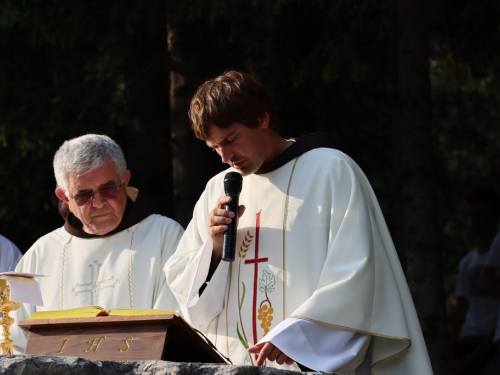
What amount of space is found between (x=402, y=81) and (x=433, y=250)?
3.42 ft

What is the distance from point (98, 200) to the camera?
518 cm

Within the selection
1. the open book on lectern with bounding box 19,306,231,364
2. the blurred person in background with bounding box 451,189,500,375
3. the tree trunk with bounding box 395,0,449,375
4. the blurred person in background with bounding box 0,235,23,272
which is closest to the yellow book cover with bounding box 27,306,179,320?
the open book on lectern with bounding box 19,306,231,364

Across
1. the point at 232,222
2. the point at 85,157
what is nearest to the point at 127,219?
the point at 85,157

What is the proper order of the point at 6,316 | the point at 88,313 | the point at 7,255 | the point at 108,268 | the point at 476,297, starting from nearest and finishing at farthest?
1. the point at 88,313
2. the point at 6,316
3. the point at 108,268
4. the point at 7,255
5. the point at 476,297

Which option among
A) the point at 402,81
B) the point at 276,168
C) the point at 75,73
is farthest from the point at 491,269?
the point at 75,73

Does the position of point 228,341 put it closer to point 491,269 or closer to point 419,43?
point 419,43

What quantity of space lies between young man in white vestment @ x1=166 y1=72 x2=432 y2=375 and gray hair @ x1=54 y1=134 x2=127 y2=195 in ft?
2.58

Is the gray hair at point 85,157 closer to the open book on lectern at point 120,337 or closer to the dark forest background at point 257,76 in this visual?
the dark forest background at point 257,76

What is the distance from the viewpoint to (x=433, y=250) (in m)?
5.92

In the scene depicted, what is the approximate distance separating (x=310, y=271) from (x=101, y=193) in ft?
4.56

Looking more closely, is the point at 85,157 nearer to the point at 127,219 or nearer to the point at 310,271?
the point at 127,219

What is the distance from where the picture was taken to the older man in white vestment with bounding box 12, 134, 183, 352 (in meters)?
5.16

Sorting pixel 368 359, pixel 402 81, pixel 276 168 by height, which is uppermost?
pixel 402 81

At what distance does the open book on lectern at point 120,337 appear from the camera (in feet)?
10.9
